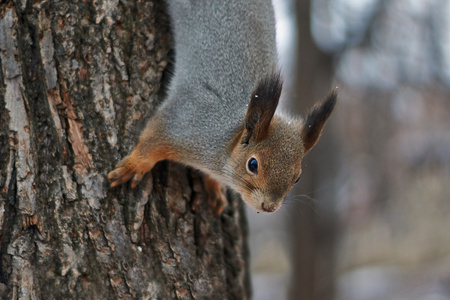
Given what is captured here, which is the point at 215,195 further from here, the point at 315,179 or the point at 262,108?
the point at 315,179

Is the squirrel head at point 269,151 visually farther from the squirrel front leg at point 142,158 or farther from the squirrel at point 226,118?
the squirrel front leg at point 142,158

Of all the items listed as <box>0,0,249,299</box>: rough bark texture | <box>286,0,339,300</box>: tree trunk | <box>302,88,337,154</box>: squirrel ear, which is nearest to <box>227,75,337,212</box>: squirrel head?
<box>302,88,337,154</box>: squirrel ear

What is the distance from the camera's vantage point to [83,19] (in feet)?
5.65

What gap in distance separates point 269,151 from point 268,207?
223 mm

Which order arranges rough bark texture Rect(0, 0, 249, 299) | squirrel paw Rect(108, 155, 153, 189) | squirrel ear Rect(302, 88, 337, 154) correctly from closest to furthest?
rough bark texture Rect(0, 0, 249, 299) → squirrel paw Rect(108, 155, 153, 189) → squirrel ear Rect(302, 88, 337, 154)

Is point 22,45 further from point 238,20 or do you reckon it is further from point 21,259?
point 238,20

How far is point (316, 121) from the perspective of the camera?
6.56 ft

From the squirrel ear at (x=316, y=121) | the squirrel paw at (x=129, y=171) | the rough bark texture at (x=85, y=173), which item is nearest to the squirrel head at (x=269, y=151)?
the squirrel ear at (x=316, y=121)

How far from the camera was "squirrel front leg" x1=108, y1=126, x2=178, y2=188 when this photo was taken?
1706 millimetres

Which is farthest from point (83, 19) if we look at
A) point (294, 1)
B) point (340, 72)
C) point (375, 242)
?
point (375, 242)

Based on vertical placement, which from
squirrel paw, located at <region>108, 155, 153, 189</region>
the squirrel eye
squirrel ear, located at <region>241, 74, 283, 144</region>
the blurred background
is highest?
squirrel paw, located at <region>108, 155, 153, 189</region>

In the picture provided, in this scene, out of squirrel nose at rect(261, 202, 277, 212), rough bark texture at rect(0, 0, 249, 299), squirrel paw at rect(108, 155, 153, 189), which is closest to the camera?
rough bark texture at rect(0, 0, 249, 299)

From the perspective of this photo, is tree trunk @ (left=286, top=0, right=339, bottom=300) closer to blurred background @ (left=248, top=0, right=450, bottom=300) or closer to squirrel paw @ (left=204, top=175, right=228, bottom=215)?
blurred background @ (left=248, top=0, right=450, bottom=300)

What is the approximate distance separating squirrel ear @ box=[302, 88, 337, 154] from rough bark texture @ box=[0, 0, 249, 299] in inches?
20.9
